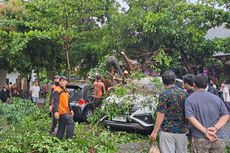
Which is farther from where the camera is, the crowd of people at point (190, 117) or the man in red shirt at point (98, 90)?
the man in red shirt at point (98, 90)

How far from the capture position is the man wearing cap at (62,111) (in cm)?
909

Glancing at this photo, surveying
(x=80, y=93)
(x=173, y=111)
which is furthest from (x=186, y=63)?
(x=173, y=111)

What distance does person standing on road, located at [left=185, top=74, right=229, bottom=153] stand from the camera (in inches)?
210

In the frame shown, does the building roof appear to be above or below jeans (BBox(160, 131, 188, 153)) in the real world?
above

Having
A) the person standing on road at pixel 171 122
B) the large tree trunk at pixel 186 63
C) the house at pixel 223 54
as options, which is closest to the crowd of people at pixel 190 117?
the person standing on road at pixel 171 122

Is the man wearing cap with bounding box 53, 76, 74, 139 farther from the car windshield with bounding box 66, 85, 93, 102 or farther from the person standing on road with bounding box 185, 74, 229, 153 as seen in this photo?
the car windshield with bounding box 66, 85, 93, 102

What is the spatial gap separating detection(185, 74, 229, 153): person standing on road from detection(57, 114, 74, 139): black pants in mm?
4183

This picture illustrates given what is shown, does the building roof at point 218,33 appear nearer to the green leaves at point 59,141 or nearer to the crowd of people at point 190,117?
the green leaves at point 59,141

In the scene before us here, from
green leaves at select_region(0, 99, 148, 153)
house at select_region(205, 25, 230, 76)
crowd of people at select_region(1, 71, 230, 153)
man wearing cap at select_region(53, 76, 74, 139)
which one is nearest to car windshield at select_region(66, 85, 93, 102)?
green leaves at select_region(0, 99, 148, 153)

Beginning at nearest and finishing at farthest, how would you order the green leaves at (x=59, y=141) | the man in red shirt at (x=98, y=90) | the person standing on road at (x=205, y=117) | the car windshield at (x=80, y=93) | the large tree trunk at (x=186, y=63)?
the person standing on road at (x=205, y=117) < the green leaves at (x=59, y=141) < the man in red shirt at (x=98, y=90) < the car windshield at (x=80, y=93) < the large tree trunk at (x=186, y=63)

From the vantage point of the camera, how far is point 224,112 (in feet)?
17.7

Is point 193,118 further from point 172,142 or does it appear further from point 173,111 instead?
point 172,142

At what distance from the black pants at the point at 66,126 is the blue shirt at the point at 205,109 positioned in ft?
13.8

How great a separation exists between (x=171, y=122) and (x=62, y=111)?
4022 millimetres
